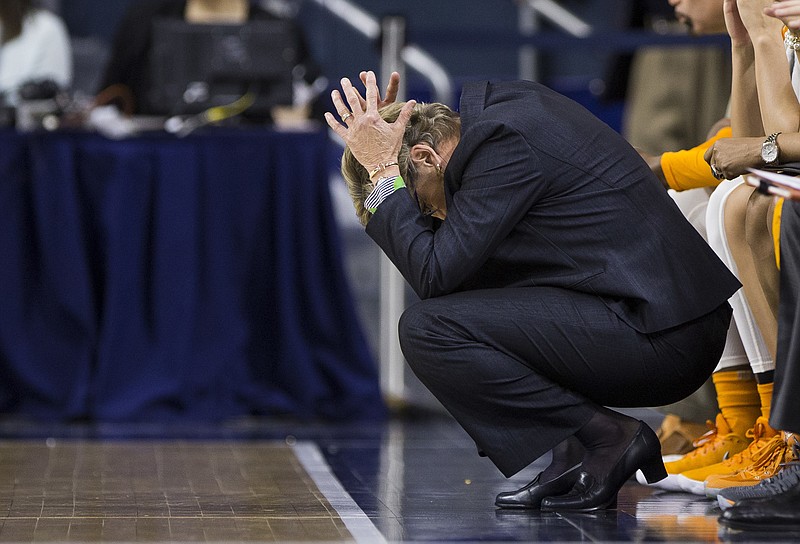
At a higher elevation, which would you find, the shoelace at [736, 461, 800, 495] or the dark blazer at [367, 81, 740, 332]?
the dark blazer at [367, 81, 740, 332]

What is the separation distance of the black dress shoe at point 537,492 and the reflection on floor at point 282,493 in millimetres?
35

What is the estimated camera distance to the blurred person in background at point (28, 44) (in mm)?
5148

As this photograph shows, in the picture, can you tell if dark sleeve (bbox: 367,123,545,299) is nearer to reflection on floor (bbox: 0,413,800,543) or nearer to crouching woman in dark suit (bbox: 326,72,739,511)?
crouching woman in dark suit (bbox: 326,72,739,511)

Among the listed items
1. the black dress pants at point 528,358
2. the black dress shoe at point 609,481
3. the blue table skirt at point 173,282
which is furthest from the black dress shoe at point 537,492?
the blue table skirt at point 173,282

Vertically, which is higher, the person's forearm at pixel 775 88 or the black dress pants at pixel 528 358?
the person's forearm at pixel 775 88

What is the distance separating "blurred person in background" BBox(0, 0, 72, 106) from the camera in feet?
16.9

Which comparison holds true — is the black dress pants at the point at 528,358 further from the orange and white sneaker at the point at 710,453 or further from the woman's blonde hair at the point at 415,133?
the orange and white sneaker at the point at 710,453

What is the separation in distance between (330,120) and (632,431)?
82 cm

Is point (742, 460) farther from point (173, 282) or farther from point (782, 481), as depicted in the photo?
point (173, 282)

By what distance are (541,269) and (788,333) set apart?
0.49 metres

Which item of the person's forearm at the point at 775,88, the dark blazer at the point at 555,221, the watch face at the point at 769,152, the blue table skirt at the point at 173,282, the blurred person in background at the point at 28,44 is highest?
the person's forearm at the point at 775,88

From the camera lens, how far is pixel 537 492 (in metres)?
2.63

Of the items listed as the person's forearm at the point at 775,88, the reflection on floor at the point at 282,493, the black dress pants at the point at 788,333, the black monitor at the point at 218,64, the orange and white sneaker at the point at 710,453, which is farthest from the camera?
the black monitor at the point at 218,64

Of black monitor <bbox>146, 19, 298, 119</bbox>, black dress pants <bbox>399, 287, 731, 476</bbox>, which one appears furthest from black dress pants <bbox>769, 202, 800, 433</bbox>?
black monitor <bbox>146, 19, 298, 119</bbox>
